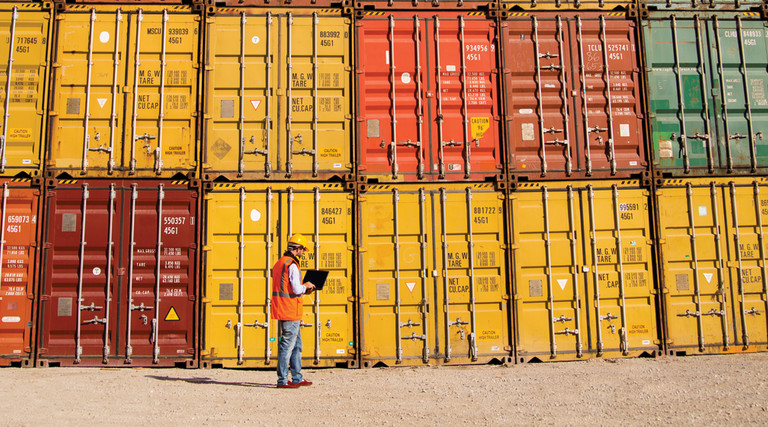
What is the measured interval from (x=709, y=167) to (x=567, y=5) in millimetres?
3479

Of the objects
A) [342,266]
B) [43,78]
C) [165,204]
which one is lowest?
[342,266]

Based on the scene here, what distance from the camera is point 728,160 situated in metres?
10.2

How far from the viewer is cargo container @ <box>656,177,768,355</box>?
9727 mm

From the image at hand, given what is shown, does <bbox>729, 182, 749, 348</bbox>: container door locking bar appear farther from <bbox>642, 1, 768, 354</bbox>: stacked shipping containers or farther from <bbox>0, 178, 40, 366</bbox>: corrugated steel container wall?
<bbox>0, 178, 40, 366</bbox>: corrugated steel container wall

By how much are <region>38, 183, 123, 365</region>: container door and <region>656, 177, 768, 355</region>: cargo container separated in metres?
8.37

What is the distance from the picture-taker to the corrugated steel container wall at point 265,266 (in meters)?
9.32

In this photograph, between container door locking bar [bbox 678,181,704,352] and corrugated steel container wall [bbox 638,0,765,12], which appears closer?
container door locking bar [bbox 678,181,704,352]

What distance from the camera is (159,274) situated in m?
9.40

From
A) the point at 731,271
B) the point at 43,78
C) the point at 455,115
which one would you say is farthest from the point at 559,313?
the point at 43,78

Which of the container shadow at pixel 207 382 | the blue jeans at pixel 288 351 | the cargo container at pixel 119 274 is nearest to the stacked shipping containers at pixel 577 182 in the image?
the blue jeans at pixel 288 351

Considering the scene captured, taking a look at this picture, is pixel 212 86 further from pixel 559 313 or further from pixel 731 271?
pixel 731 271

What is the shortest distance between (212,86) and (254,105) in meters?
0.72

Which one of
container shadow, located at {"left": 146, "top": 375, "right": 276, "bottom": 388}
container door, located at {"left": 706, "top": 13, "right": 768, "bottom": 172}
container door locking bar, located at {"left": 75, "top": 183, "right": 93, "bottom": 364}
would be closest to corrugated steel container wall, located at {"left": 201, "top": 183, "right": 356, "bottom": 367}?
container shadow, located at {"left": 146, "top": 375, "right": 276, "bottom": 388}

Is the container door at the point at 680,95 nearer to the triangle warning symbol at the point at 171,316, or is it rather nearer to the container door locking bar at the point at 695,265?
the container door locking bar at the point at 695,265
